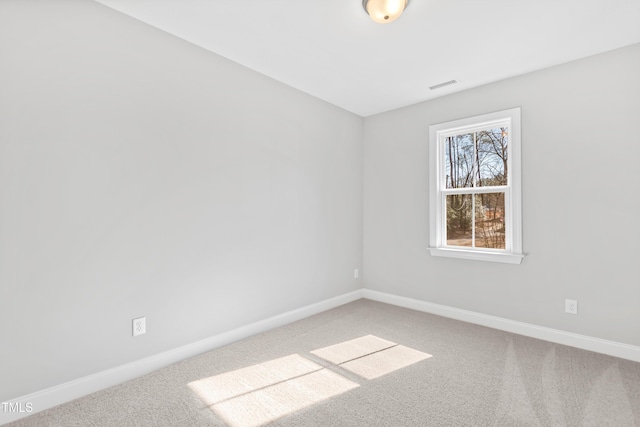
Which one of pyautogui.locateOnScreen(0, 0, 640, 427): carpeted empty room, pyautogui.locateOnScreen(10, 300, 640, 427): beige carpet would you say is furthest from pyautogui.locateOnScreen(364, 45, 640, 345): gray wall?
pyautogui.locateOnScreen(10, 300, 640, 427): beige carpet

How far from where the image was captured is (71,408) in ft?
5.92

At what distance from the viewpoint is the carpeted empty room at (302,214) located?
1.80 meters

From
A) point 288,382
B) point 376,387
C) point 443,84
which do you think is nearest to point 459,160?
point 443,84

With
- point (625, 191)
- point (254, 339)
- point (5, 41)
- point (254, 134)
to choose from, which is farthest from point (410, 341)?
point (5, 41)

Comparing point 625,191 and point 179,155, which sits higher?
point 179,155

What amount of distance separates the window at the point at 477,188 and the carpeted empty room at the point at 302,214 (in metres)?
0.02

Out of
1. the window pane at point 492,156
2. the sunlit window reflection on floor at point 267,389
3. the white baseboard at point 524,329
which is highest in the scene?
the window pane at point 492,156

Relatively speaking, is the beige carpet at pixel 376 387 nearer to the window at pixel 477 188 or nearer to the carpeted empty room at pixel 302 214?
the carpeted empty room at pixel 302 214

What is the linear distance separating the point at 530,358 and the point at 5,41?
4.07m

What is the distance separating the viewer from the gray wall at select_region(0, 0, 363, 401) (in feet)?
5.74

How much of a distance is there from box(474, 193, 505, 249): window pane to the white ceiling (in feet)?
3.95

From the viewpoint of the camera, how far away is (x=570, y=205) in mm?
2691

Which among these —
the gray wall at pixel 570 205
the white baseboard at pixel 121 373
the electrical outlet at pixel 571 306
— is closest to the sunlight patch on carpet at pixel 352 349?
the white baseboard at pixel 121 373

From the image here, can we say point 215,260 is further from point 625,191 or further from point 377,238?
point 625,191
